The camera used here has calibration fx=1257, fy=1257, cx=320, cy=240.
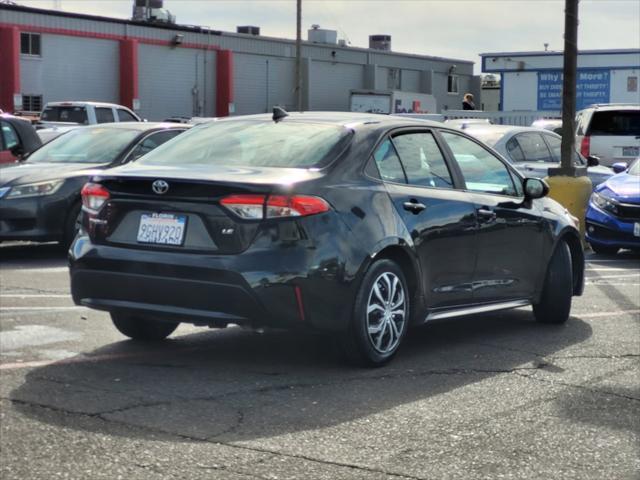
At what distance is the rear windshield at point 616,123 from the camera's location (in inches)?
856

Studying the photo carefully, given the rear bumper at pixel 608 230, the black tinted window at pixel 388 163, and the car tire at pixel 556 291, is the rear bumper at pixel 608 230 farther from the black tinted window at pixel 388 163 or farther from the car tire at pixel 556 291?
the black tinted window at pixel 388 163

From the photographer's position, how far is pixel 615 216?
48.5ft

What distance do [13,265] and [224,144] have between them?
594cm

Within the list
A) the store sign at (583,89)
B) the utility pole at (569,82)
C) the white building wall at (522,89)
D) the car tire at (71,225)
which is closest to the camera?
the car tire at (71,225)

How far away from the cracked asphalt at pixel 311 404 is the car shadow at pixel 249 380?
0.04 feet

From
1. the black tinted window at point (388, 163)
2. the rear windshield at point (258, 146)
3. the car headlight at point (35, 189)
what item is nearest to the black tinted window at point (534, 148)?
the car headlight at point (35, 189)

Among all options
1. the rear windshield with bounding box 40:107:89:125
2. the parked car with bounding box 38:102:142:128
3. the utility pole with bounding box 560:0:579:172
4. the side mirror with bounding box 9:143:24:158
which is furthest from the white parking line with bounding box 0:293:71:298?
the rear windshield with bounding box 40:107:89:125

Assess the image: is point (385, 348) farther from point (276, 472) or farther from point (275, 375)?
point (276, 472)

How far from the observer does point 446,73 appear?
8225 centimetres

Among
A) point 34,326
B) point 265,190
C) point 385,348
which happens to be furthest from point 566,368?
point 34,326

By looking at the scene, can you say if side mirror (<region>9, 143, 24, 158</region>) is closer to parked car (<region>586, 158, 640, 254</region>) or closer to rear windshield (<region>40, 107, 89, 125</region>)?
parked car (<region>586, 158, 640, 254</region>)

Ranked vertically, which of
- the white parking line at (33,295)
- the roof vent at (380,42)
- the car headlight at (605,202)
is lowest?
the white parking line at (33,295)

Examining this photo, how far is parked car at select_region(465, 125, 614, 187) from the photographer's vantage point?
16.7 m

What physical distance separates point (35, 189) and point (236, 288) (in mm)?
7086
